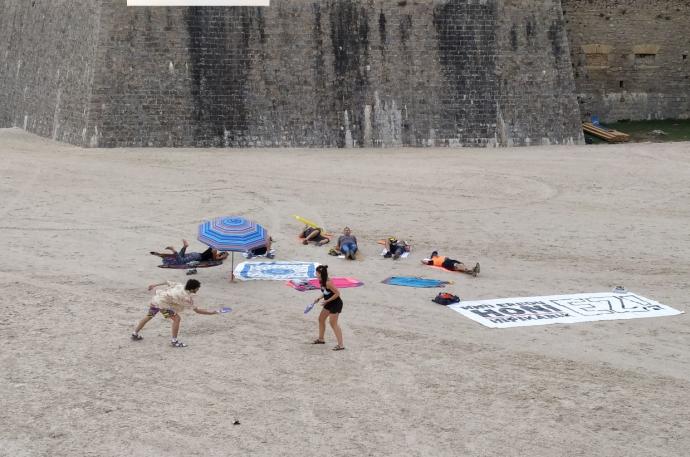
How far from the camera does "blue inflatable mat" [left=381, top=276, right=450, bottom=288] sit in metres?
11.7

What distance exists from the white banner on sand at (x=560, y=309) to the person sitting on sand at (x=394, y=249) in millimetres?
2663

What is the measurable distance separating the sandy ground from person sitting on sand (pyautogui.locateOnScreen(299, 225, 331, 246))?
0.94 feet

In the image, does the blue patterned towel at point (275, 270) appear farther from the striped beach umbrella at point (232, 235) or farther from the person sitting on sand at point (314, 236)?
the person sitting on sand at point (314, 236)

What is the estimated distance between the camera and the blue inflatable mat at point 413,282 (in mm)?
11676

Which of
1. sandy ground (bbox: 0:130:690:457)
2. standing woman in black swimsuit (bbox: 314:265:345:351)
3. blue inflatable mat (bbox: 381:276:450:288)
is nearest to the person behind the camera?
sandy ground (bbox: 0:130:690:457)

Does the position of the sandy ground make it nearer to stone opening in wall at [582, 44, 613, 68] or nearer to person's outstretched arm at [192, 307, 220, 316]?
person's outstretched arm at [192, 307, 220, 316]

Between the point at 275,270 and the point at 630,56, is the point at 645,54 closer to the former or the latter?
the point at 630,56

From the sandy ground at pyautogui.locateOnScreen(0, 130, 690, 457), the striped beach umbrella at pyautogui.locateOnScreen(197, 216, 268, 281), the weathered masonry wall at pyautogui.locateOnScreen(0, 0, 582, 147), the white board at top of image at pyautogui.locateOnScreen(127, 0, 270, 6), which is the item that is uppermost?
the white board at top of image at pyautogui.locateOnScreen(127, 0, 270, 6)

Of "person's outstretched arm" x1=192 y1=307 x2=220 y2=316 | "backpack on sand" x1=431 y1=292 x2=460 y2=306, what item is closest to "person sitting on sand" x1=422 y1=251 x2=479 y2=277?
"backpack on sand" x1=431 y1=292 x2=460 y2=306

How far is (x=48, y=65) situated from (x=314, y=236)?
18.2 metres

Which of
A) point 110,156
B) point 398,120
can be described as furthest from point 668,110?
point 110,156

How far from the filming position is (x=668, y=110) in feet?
103

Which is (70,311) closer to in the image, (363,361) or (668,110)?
(363,361)

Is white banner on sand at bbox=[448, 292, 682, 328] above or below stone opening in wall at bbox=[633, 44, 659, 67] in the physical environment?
below
